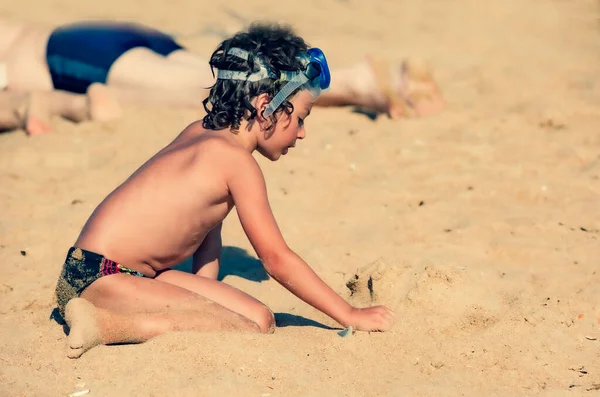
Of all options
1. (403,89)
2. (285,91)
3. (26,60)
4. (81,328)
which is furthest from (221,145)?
(26,60)

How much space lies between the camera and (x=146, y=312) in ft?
9.02

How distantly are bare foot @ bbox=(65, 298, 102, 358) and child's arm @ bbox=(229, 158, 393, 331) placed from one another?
1.94 ft

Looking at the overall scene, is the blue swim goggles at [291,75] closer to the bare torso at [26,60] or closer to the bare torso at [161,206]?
the bare torso at [161,206]

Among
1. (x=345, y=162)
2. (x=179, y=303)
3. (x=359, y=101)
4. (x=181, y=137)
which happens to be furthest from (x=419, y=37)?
(x=179, y=303)

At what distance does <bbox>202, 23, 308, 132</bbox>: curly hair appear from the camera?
9.57 ft

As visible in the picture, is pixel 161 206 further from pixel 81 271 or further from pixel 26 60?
pixel 26 60

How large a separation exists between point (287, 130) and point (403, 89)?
219 cm

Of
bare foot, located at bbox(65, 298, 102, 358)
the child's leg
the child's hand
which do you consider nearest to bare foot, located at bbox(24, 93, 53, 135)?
the child's leg

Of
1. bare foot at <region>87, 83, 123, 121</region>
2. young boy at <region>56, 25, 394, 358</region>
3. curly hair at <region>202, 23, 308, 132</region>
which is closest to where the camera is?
young boy at <region>56, 25, 394, 358</region>

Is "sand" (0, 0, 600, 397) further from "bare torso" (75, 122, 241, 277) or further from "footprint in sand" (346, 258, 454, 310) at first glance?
"bare torso" (75, 122, 241, 277)

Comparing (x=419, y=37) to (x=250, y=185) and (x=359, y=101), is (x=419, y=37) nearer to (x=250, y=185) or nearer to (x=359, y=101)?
(x=359, y=101)

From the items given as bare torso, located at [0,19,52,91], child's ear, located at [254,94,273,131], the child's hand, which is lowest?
bare torso, located at [0,19,52,91]

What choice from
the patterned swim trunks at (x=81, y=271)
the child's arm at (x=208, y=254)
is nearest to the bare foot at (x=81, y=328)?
the patterned swim trunks at (x=81, y=271)

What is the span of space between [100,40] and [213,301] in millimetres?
2524
